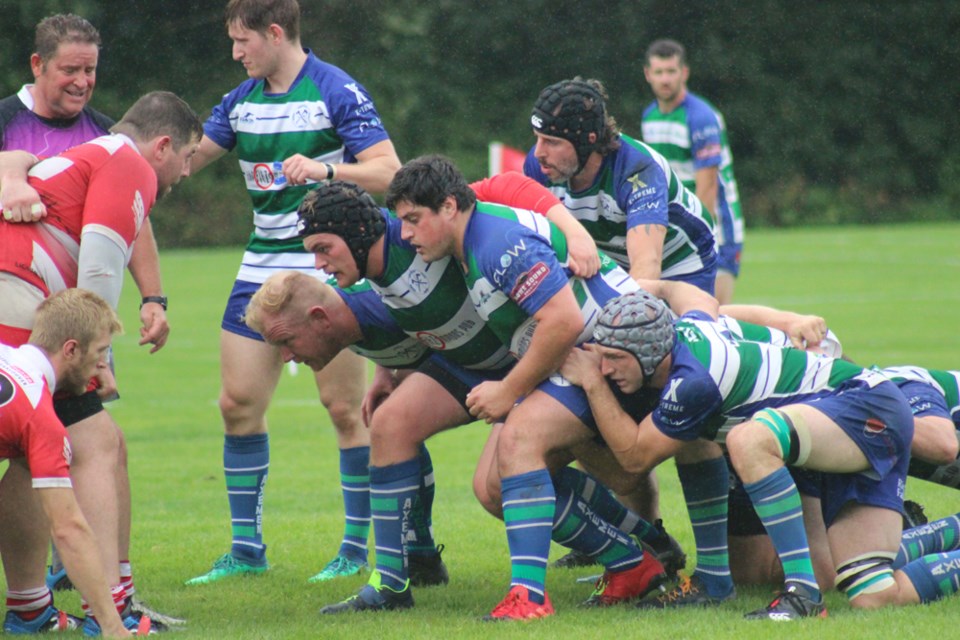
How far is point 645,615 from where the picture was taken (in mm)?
5273

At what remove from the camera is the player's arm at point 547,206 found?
5516 mm

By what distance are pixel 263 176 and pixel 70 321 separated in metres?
1.89

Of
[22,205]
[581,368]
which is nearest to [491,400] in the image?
[581,368]

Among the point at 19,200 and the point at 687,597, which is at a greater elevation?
the point at 19,200

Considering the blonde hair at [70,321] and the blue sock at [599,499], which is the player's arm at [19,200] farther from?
the blue sock at [599,499]

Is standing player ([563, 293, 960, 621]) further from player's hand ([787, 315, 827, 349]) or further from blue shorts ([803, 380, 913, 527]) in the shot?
player's hand ([787, 315, 827, 349])

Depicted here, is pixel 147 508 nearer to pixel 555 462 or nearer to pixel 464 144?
pixel 555 462

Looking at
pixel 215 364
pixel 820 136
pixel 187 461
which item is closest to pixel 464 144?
pixel 820 136

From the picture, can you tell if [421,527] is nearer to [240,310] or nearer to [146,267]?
[240,310]

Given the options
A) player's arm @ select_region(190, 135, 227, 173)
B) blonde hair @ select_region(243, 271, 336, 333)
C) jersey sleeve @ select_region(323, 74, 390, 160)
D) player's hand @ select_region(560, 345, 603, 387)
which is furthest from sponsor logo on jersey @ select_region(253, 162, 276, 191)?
player's hand @ select_region(560, 345, 603, 387)

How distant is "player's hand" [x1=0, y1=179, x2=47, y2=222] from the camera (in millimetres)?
5242

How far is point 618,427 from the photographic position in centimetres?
527

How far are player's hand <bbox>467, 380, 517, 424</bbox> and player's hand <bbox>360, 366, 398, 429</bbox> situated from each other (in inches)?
42.5

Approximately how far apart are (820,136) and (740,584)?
1201 inches
